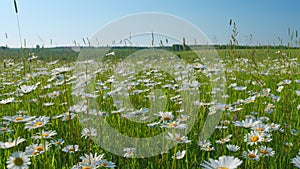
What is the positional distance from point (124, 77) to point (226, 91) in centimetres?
142

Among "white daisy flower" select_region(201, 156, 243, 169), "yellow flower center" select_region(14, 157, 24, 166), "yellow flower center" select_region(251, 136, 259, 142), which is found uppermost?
"white daisy flower" select_region(201, 156, 243, 169)

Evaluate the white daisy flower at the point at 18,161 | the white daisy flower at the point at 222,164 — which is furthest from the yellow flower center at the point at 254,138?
the white daisy flower at the point at 18,161

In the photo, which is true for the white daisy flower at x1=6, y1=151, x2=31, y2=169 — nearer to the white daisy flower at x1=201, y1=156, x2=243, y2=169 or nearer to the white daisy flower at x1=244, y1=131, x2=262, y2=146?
the white daisy flower at x1=201, y1=156, x2=243, y2=169

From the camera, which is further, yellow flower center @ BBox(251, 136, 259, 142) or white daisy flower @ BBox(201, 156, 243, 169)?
yellow flower center @ BBox(251, 136, 259, 142)

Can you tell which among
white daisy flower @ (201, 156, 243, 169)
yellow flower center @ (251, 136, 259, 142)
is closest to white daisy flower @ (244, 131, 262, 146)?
yellow flower center @ (251, 136, 259, 142)

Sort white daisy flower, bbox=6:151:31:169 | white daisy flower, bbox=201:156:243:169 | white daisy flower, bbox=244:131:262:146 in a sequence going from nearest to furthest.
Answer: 1. white daisy flower, bbox=201:156:243:169
2. white daisy flower, bbox=6:151:31:169
3. white daisy flower, bbox=244:131:262:146

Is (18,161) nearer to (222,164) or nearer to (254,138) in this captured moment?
(222,164)

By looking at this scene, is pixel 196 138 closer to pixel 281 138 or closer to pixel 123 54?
pixel 281 138

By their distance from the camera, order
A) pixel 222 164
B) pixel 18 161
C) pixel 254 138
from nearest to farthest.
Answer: pixel 222 164 → pixel 18 161 → pixel 254 138

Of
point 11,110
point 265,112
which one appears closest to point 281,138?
point 265,112

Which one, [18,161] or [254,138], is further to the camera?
[254,138]

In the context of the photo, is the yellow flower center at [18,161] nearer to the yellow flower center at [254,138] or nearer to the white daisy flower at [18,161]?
the white daisy flower at [18,161]

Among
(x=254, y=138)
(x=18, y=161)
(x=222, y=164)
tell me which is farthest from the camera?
(x=254, y=138)

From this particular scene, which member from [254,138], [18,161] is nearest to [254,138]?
[254,138]
